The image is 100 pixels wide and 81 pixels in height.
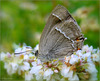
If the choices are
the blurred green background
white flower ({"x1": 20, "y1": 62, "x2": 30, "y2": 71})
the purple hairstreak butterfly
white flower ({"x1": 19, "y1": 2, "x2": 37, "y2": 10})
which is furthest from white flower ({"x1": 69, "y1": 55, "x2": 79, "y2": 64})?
white flower ({"x1": 19, "y1": 2, "x2": 37, "y2": 10})

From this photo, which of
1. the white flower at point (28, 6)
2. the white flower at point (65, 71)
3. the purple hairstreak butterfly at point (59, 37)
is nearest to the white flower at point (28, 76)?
the purple hairstreak butterfly at point (59, 37)

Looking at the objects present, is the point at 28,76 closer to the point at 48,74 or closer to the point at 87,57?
the point at 48,74

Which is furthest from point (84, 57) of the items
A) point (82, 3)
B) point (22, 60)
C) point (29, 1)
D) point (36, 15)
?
point (29, 1)

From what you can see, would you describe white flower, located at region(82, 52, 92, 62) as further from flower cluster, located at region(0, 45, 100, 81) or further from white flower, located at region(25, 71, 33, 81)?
white flower, located at region(25, 71, 33, 81)

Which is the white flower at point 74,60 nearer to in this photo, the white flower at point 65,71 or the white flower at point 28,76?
the white flower at point 65,71

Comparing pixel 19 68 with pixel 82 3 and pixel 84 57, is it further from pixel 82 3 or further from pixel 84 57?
pixel 82 3

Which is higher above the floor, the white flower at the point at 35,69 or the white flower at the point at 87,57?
the white flower at the point at 87,57
